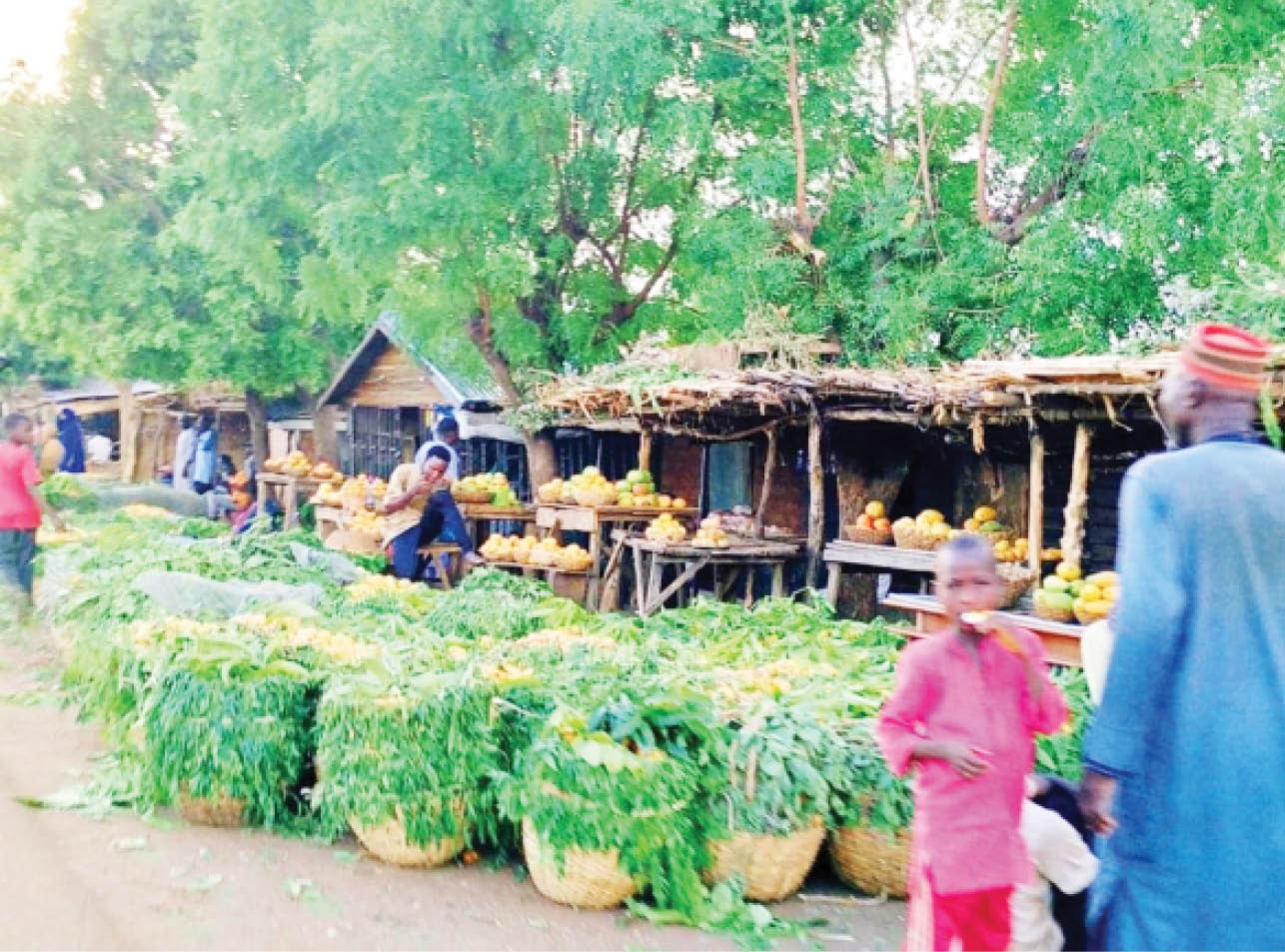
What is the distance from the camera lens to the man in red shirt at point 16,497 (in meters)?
9.94

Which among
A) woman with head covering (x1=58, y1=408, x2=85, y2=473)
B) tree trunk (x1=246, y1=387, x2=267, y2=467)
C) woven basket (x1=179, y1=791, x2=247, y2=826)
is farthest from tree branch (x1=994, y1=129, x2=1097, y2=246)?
woman with head covering (x1=58, y1=408, x2=85, y2=473)

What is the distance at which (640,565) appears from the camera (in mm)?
11969

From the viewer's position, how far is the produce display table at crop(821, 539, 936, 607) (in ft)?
31.6

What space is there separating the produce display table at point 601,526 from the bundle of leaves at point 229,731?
23.0 feet

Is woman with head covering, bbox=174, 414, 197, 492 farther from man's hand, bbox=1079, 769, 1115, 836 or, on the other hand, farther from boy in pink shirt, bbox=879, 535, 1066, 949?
man's hand, bbox=1079, 769, 1115, 836

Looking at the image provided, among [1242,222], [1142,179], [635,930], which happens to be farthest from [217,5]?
[635,930]

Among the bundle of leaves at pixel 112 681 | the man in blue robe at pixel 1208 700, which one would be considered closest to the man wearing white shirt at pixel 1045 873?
the man in blue robe at pixel 1208 700

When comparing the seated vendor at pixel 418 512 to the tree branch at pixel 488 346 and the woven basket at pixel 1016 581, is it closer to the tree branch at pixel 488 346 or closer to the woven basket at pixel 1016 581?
the tree branch at pixel 488 346

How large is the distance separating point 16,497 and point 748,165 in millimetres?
7799

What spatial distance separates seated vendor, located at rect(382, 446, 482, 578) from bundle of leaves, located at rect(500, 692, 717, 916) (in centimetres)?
714

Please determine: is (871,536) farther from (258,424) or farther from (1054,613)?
(258,424)

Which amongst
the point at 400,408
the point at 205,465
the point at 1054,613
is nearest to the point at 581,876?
the point at 1054,613

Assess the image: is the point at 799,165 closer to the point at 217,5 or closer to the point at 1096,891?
the point at 217,5

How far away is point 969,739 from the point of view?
333cm
